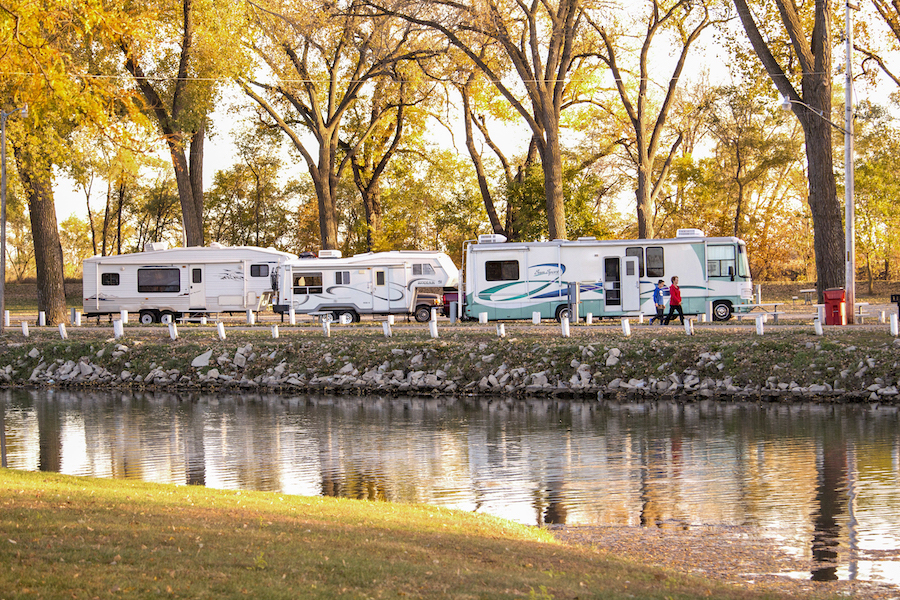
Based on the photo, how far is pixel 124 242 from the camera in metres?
80.5

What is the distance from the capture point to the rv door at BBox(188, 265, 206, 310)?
3778 centimetres

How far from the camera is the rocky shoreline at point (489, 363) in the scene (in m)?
21.2

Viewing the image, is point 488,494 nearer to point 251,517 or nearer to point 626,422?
point 251,517

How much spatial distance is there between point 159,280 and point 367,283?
9.57m

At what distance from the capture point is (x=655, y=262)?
30875 mm

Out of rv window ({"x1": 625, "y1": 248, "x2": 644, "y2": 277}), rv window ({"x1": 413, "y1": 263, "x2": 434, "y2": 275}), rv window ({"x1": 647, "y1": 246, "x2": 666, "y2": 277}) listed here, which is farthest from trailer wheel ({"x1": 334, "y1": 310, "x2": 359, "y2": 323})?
rv window ({"x1": 647, "y1": 246, "x2": 666, "y2": 277})

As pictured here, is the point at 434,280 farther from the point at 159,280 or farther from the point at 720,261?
the point at 159,280

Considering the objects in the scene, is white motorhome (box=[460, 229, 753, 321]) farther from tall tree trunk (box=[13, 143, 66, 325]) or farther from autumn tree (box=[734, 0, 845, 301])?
tall tree trunk (box=[13, 143, 66, 325])

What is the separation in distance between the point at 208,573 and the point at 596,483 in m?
7.67

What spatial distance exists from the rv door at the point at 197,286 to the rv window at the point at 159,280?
24.2 inches

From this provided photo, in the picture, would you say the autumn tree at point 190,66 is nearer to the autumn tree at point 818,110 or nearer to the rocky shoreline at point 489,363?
the rocky shoreline at point 489,363

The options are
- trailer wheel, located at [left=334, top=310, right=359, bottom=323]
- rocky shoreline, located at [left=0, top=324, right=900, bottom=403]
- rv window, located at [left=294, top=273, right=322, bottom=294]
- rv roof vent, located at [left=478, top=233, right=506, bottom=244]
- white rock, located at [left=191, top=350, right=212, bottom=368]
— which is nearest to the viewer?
rocky shoreline, located at [left=0, top=324, right=900, bottom=403]

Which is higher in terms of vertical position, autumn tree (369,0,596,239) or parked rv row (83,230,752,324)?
autumn tree (369,0,596,239)

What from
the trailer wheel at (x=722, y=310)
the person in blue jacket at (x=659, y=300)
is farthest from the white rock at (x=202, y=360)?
the trailer wheel at (x=722, y=310)
